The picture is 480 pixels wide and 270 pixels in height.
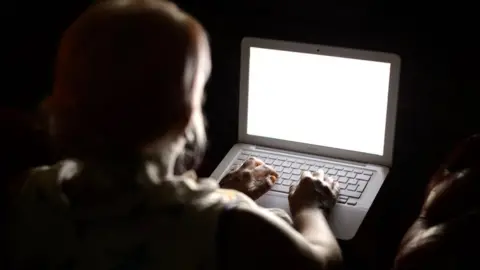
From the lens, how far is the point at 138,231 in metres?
1.08

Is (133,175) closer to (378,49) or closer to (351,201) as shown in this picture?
(351,201)

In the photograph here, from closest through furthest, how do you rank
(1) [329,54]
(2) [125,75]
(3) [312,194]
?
1. (2) [125,75]
2. (3) [312,194]
3. (1) [329,54]

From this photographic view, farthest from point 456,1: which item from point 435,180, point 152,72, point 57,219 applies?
point 57,219

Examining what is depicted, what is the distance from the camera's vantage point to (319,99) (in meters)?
1.66

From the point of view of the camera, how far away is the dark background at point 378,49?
1598 millimetres

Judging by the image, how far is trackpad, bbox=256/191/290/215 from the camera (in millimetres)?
1505

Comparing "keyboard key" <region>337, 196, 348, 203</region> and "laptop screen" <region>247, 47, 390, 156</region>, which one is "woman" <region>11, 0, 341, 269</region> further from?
"laptop screen" <region>247, 47, 390, 156</region>

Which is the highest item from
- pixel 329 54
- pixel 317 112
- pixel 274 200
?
pixel 329 54

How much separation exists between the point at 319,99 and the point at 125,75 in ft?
2.37

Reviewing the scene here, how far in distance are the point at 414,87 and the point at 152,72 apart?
799mm

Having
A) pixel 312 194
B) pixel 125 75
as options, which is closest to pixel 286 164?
pixel 312 194

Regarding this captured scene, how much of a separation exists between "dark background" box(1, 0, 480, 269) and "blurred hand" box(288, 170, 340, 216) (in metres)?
0.11

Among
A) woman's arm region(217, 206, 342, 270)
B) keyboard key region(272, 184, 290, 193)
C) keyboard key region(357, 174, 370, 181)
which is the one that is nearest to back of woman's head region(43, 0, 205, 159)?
woman's arm region(217, 206, 342, 270)

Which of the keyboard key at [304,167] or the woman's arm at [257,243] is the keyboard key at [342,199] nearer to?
the keyboard key at [304,167]
